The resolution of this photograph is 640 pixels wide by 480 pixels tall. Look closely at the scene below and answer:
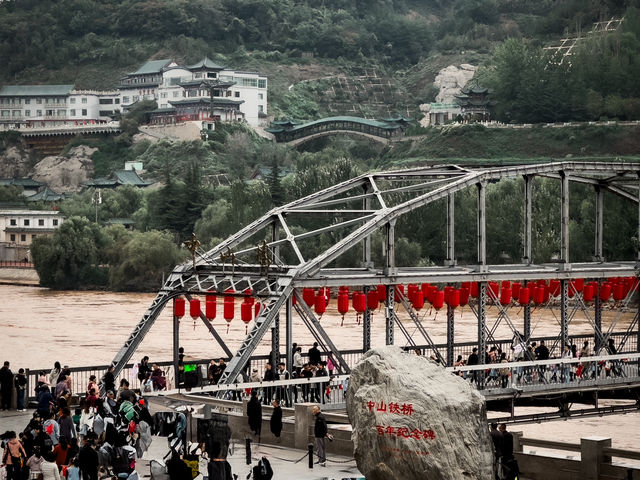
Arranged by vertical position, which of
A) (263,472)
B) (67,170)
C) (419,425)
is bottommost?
(263,472)

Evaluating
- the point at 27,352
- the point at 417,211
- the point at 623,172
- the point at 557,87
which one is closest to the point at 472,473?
the point at 623,172

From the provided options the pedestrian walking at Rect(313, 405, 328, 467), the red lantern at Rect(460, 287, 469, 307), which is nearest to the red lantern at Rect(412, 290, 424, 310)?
the red lantern at Rect(460, 287, 469, 307)

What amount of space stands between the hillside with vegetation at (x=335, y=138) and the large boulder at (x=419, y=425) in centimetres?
5144

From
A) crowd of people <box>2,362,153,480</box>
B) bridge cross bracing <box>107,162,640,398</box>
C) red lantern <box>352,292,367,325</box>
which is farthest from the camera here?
red lantern <box>352,292,367,325</box>

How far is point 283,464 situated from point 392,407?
4045 mm

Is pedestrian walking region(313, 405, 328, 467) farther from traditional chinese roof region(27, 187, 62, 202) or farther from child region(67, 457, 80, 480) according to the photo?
traditional chinese roof region(27, 187, 62, 202)

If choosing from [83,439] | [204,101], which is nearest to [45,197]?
[204,101]

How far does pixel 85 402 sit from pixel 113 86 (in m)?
160

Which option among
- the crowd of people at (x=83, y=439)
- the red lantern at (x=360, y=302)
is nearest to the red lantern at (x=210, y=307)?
the red lantern at (x=360, y=302)

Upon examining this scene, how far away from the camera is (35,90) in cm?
17100

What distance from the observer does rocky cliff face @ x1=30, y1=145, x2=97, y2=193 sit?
476 feet

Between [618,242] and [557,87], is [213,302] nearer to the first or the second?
[618,242]

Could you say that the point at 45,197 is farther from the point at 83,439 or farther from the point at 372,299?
the point at 83,439

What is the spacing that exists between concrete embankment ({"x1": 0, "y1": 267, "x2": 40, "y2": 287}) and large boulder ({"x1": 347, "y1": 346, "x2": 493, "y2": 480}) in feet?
250
